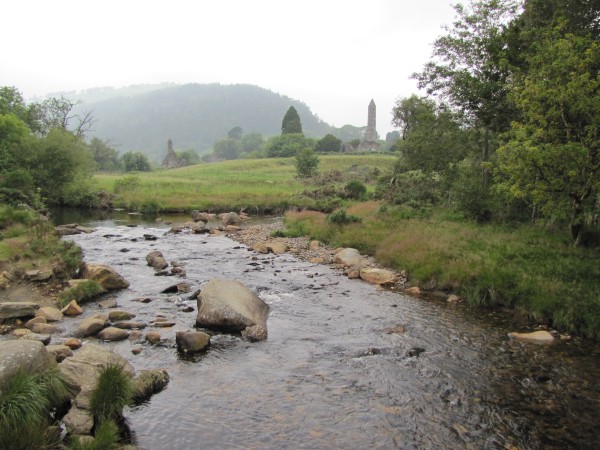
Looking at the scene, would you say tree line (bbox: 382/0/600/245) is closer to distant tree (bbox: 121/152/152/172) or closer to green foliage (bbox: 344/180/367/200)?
green foliage (bbox: 344/180/367/200)

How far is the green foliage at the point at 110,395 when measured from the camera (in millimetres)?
7984

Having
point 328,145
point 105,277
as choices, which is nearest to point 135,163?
point 328,145

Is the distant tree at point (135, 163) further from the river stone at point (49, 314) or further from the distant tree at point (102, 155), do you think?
the river stone at point (49, 314)

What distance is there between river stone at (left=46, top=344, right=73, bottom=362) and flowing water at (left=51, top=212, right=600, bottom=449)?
131cm

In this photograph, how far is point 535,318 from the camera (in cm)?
1455

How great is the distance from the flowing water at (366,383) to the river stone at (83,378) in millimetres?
974

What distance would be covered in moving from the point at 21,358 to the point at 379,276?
1474cm

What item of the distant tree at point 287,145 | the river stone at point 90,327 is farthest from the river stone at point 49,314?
the distant tree at point 287,145

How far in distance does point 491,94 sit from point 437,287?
55.8 ft

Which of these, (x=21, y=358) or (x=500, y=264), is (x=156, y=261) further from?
(x=500, y=264)

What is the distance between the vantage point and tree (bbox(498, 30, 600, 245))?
16641 mm

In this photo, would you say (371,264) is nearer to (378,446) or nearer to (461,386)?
(461,386)

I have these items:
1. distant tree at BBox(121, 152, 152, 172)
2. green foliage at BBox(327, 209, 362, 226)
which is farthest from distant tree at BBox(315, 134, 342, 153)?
green foliage at BBox(327, 209, 362, 226)

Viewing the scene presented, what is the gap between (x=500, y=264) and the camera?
57.6ft
